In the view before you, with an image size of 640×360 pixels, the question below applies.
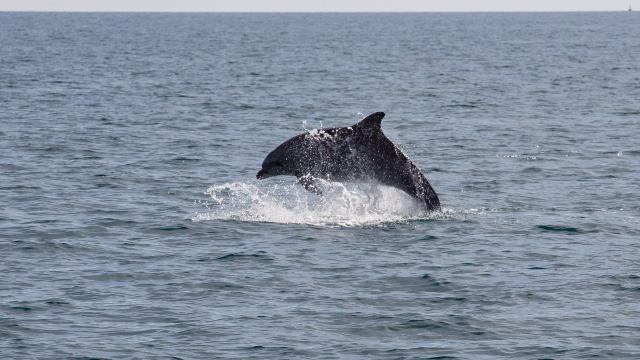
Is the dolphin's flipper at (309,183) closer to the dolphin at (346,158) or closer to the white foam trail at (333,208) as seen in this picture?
the dolphin at (346,158)

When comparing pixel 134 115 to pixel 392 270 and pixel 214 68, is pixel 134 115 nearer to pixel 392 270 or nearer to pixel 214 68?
pixel 392 270

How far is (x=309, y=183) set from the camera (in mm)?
24984

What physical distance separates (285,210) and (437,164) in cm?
1060

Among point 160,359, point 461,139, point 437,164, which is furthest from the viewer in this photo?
point 461,139

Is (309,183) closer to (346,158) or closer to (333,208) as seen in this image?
(346,158)

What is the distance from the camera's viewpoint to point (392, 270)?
22.6 metres

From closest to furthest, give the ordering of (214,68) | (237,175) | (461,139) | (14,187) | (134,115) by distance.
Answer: (14,187) < (237,175) < (461,139) < (134,115) < (214,68)

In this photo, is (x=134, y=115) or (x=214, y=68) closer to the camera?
(x=134, y=115)

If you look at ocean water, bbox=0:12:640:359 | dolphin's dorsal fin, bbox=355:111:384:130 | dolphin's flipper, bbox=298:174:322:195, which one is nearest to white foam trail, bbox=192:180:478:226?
ocean water, bbox=0:12:640:359

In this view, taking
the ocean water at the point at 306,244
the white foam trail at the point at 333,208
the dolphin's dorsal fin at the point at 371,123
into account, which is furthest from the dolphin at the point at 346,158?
the ocean water at the point at 306,244

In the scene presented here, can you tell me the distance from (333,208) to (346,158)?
2.78 meters

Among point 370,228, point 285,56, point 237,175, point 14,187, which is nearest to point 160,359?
point 370,228

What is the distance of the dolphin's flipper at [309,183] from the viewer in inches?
975

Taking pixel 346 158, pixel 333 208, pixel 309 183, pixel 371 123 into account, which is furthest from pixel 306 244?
pixel 333 208
